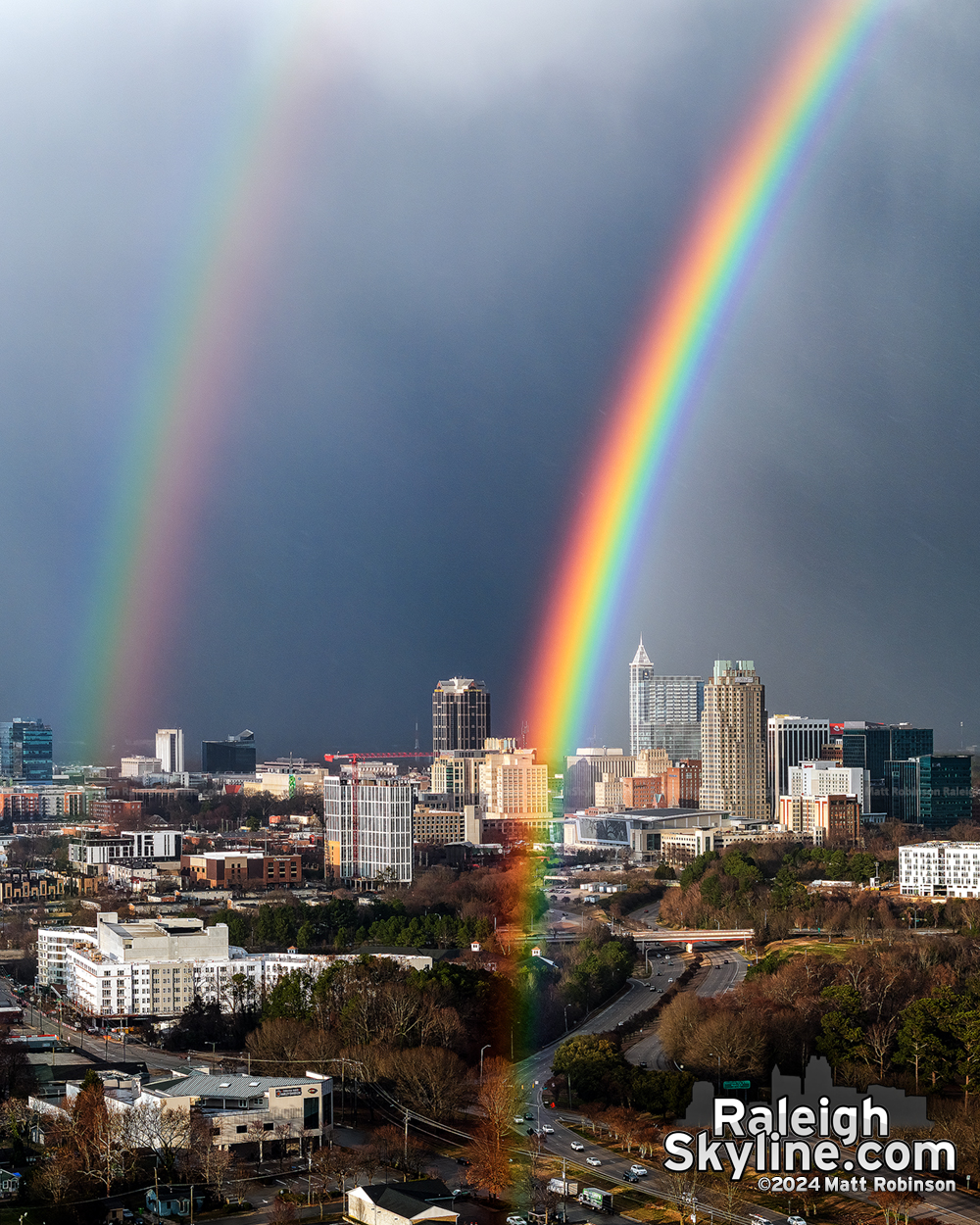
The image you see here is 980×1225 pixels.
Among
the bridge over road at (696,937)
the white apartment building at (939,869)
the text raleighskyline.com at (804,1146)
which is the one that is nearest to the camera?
the text raleighskyline.com at (804,1146)

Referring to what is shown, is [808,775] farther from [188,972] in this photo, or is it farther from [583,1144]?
[583,1144]

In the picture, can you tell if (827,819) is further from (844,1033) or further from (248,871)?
(844,1033)

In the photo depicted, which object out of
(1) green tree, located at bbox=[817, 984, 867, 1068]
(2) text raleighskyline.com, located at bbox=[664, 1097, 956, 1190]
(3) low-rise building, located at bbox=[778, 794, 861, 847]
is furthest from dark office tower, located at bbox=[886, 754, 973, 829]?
(2) text raleighskyline.com, located at bbox=[664, 1097, 956, 1190]

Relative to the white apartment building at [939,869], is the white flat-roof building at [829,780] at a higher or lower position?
higher

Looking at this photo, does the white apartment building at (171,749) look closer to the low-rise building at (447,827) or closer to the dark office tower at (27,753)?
the dark office tower at (27,753)

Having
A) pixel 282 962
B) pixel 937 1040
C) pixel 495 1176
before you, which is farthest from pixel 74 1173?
pixel 282 962

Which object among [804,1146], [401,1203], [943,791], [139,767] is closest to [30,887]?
[401,1203]

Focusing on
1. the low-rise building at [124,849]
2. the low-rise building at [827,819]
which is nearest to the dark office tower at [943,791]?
the low-rise building at [827,819]

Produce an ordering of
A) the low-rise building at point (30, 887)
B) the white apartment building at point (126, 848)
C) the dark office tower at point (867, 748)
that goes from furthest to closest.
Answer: the dark office tower at point (867, 748)
the white apartment building at point (126, 848)
the low-rise building at point (30, 887)

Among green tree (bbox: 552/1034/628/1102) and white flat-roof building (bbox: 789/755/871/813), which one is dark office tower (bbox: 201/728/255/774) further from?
green tree (bbox: 552/1034/628/1102)
